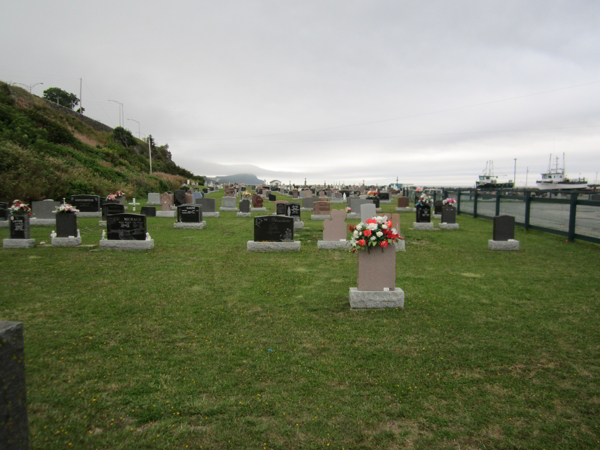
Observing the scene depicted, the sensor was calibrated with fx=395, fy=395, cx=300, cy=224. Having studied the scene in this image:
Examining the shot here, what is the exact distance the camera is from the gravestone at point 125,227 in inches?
491

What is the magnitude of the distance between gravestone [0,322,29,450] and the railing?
53.0ft

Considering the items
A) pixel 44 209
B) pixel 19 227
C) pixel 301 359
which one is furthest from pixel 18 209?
pixel 301 359

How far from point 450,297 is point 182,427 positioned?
5653mm

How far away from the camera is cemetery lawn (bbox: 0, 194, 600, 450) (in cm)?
339

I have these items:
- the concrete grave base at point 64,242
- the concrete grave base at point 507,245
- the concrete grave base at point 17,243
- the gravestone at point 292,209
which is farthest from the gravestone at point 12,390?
the gravestone at point 292,209

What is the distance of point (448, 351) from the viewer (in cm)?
503

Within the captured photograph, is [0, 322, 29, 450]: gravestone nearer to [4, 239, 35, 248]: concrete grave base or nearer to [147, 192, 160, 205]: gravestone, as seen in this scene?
[4, 239, 35, 248]: concrete grave base

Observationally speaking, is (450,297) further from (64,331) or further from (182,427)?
(64,331)

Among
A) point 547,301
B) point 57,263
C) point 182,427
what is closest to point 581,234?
point 547,301

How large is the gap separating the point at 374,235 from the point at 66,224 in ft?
35.5

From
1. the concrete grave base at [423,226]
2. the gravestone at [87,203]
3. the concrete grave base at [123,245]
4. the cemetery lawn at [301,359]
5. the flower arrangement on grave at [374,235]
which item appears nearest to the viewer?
the cemetery lawn at [301,359]

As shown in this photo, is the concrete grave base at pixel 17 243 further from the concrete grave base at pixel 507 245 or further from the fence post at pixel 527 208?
the fence post at pixel 527 208

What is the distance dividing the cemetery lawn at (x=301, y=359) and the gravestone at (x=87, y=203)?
45.5 feet

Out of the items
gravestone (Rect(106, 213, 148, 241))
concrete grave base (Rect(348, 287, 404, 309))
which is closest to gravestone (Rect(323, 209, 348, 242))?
gravestone (Rect(106, 213, 148, 241))
